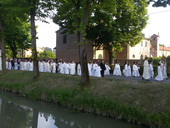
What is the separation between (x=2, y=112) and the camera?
9914 mm

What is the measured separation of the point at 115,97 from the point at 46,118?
353 centimetres

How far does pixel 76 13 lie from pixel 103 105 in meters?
5.48

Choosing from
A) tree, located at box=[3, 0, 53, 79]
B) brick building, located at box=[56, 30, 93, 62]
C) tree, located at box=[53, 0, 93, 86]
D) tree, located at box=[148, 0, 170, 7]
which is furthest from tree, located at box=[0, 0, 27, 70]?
brick building, located at box=[56, 30, 93, 62]

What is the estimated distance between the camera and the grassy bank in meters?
7.40

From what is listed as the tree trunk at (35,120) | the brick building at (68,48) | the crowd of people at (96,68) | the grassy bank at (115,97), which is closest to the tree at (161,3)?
the grassy bank at (115,97)

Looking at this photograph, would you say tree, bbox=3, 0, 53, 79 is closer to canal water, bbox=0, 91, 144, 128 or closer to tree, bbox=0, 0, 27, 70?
tree, bbox=0, 0, 27, 70

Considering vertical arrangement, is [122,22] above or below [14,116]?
above

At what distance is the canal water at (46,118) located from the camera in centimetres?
801

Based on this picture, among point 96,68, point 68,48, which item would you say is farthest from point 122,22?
point 68,48

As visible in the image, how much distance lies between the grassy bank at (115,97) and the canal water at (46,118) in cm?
44

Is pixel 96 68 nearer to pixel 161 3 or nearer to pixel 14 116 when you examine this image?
pixel 14 116

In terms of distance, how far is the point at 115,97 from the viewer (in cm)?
910

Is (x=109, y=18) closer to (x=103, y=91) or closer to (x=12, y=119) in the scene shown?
(x=103, y=91)

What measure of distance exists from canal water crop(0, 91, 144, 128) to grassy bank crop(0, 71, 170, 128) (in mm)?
440
